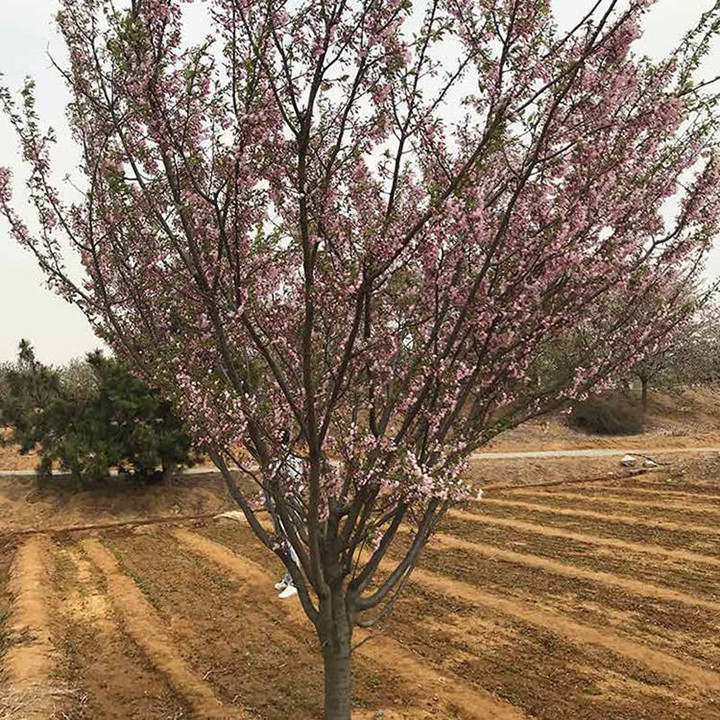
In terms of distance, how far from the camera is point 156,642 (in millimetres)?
10680

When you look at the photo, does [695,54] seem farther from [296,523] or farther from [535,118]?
[296,523]

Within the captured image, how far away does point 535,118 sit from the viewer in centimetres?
481

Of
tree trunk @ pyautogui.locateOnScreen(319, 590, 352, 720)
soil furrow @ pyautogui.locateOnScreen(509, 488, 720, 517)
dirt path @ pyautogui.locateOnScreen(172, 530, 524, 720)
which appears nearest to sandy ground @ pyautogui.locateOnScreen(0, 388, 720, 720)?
dirt path @ pyautogui.locateOnScreen(172, 530, 524, 720)

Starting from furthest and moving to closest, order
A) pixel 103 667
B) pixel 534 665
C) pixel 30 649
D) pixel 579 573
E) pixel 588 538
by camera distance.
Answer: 1. pixel 588 538
2. pixel 579 573
3. pixel 30 649
4. pixel 103 667
5. pixel 534 665

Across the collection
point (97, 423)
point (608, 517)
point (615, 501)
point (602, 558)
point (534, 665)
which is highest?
point (97, 423)

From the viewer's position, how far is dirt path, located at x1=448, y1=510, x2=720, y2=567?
1433 cm

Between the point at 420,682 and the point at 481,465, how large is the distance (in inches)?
732

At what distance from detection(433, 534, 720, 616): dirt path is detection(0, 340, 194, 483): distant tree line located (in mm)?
10560

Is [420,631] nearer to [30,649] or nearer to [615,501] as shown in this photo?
[30,649]

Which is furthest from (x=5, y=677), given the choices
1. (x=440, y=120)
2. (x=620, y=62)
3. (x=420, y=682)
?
(x=620, y=62)

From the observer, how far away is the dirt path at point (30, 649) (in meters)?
8.37

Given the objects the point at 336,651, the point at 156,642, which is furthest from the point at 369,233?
the point at 156,642

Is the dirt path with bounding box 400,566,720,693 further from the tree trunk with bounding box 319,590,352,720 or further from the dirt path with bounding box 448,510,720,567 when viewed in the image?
the tree trunk with bounding box 319,590,352,720

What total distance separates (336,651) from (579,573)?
9.23 meters
